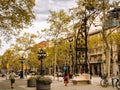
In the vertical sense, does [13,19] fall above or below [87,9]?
below

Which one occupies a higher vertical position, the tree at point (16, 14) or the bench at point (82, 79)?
the tree at point (16, 14)

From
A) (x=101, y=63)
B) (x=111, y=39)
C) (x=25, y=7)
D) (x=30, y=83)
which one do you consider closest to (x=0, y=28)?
(x=25, y=7)

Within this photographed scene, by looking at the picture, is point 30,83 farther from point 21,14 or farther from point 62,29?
point 62,29

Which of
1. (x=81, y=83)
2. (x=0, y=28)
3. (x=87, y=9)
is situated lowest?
(x=81, y=83)

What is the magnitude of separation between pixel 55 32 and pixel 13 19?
94.4ft

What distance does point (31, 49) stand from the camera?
283 ft

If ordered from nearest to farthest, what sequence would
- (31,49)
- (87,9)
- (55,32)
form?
(87,9) < (55,32) < (31,49)

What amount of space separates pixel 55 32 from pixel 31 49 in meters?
28.6

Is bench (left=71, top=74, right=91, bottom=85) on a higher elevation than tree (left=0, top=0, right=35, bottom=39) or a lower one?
lower

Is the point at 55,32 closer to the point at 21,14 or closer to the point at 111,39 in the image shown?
the point at 111,39

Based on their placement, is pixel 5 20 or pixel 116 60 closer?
pixel 5 20

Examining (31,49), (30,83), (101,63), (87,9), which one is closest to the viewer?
(30,83)

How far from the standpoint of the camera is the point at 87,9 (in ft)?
131

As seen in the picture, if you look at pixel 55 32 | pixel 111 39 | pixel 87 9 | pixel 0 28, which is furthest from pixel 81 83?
pixel 111 39
